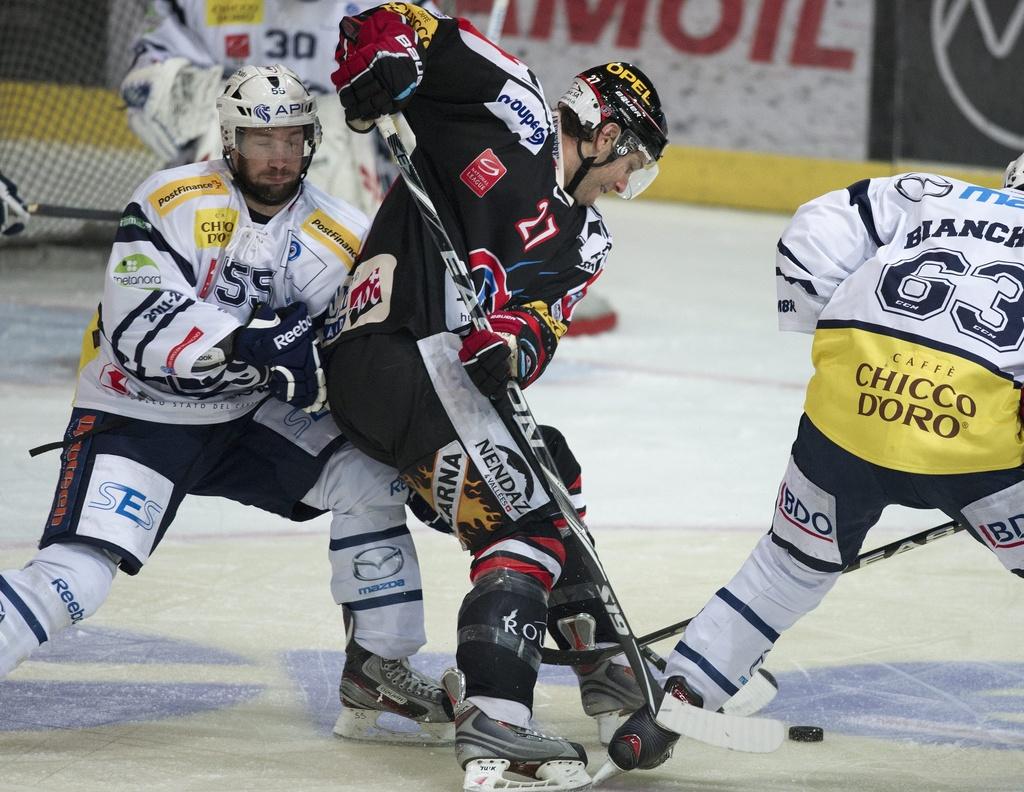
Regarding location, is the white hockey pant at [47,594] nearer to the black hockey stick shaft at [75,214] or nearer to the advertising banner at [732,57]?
the black hockey stick shaft at [75,214]

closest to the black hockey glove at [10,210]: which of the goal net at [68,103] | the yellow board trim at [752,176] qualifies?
the goal net at [68,103]

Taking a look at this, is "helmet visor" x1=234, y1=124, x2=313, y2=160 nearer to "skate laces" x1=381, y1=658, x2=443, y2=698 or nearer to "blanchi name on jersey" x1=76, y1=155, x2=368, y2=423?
"blanchi name on jersey" x1=76, y1=155, x2=368, y2=423

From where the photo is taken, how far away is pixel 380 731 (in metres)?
2.76

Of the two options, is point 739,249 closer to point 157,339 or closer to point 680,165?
point 680,165

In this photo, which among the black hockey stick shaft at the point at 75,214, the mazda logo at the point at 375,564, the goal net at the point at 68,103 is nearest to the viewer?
the mazda logo at the point at 375,564

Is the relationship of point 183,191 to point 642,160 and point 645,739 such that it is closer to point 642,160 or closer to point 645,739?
point 642,160

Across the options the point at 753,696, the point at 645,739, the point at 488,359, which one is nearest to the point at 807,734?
the point at 753,696

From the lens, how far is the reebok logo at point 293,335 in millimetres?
2586

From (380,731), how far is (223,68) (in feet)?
10.6

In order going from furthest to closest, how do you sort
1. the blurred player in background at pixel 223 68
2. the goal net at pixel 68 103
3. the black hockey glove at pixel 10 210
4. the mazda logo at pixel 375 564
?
1. the goal net at pixel 68 103
2. the blurred player in background at pixel 223 68
3. the black hockey glove at pixel 10 210
4. the mazda logo at pixel 375 564

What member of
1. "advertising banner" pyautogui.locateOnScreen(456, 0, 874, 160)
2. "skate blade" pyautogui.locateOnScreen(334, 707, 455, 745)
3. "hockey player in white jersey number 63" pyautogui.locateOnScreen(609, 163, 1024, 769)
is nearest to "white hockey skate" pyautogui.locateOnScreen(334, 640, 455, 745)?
"skate blade" pyautogui.locateOnScreen(334, 707, 455, 745)

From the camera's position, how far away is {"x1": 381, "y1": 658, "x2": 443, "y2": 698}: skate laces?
278 centimetres

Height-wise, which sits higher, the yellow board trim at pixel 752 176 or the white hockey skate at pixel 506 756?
the white hockey skate at pixel 506 756

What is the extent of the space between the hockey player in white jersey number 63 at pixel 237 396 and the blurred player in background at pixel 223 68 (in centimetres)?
257
